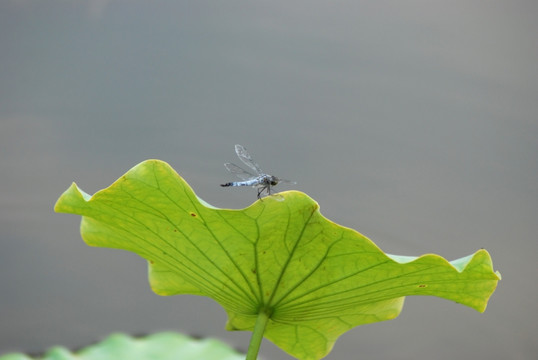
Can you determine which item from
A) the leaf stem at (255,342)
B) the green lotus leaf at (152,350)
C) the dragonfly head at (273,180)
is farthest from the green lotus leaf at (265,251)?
the green lotus leaf at (152,350)

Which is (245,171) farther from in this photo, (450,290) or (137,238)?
(450,290)

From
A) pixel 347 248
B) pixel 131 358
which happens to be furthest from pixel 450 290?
pixel 131 358

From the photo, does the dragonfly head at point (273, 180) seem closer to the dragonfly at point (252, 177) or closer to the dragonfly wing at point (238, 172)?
the dragonfly at point (252, 177)

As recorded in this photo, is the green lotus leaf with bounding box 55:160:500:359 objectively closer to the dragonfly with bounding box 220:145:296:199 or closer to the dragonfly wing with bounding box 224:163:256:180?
the dragonfly with bounding box 220:145:296:199

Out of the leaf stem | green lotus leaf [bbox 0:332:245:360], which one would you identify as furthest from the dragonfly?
green lotus leaf [bbox 0:332:245:360]

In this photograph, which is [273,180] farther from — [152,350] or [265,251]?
[152,350]
